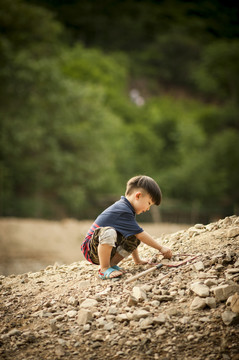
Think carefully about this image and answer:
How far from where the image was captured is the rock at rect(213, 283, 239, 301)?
2.69 m

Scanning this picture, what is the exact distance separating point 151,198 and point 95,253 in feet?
2.52

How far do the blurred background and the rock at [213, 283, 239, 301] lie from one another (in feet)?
46.5

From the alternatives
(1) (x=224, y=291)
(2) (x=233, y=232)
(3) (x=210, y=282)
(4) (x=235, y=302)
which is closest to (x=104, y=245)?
(3) (x=210, y=282)

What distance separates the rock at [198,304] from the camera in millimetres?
2662

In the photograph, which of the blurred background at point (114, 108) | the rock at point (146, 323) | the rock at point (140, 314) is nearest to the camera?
the rock at point (146, 323)

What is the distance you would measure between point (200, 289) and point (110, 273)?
914 mm

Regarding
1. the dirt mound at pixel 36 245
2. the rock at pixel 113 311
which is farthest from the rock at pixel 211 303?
the dirt mound at pixel 36 245

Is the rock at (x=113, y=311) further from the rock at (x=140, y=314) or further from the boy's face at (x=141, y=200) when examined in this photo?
the boy's face at (x=141, y=200)

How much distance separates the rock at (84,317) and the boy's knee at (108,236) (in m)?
0.67

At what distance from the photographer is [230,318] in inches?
95.8

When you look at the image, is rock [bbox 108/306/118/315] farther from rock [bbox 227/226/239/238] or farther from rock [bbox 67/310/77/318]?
rock [bbox 227/226/239/238]

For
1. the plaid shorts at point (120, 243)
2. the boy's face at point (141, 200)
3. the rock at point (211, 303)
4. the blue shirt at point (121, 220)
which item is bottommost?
the rock at point (211, 303)

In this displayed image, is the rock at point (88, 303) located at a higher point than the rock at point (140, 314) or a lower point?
higher

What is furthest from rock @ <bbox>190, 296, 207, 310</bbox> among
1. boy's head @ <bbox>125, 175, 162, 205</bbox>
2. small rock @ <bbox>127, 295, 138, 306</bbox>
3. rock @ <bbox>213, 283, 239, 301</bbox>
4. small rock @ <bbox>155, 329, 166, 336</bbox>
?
boy's head @ <bbox>125, 175, 162, 205</bbox>
